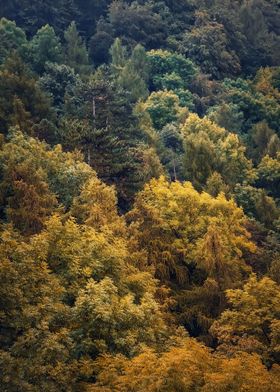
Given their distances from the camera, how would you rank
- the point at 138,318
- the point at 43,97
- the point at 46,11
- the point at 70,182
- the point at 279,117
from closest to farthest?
1. the point at 138,318
2. the point at 70,182
3. the point at 43,97
4. the point at 279,117
5. the point at 46,11

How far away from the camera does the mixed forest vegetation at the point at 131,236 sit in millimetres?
26672

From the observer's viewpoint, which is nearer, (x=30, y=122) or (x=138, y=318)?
(x=138, y=318)

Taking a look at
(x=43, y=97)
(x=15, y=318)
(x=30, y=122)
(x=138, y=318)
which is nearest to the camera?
(x=15, y=318)

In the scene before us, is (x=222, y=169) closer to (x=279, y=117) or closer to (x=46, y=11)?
(x=279, y=117)

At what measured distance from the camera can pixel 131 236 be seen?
42.3 metres

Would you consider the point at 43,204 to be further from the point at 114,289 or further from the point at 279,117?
the point at 279,117

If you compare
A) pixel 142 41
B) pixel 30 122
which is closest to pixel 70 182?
pixel 30 122

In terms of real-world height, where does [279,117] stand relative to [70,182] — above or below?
below

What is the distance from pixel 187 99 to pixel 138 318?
6966cm

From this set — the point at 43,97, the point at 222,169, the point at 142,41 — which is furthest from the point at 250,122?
the point at 43,97

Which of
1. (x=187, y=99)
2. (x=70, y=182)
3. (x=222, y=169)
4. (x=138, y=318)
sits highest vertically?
(x=138, y=318)

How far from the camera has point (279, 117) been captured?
9394 cm

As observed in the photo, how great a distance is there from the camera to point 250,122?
312ft

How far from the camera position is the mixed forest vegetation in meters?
26.7
